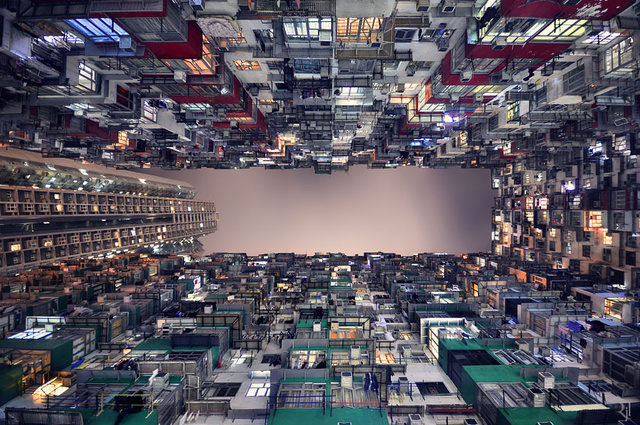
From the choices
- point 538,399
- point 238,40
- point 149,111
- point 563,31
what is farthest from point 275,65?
point 538,399

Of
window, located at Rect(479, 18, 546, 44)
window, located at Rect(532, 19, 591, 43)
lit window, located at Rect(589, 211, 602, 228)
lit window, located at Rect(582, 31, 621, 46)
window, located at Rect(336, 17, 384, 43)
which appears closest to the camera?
window, located at Rect(336, 17, 384, 43)

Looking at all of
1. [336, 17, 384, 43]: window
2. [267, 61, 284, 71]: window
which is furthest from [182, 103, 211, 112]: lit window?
[336, 17, 384, 43]: window

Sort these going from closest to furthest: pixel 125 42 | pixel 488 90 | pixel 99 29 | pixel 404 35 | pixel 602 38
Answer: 1. pixel 99 29
2. pixel 125 42
3. pixel 602 38
4. pixel 404 35
5. pixel 488 90

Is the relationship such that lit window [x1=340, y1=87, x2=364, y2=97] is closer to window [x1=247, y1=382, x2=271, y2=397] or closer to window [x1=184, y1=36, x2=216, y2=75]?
window [x1=184, y1=36, x2=216, y2=75]

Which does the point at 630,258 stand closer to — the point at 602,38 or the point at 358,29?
the point at 602,38

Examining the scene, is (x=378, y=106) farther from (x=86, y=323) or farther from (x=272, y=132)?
(x=86, y=323)

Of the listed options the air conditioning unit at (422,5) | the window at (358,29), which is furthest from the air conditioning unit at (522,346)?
the air conditioning unit at (422,5)
